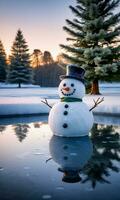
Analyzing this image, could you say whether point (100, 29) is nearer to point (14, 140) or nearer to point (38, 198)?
point (14, 140)

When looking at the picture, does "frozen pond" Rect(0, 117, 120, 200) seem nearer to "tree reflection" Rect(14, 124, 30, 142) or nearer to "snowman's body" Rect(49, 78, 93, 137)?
"tree reflection" Rect(14, 124, 30, 142)

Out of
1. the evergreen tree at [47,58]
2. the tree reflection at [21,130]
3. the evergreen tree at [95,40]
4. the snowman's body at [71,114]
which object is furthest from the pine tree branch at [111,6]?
the evergreen tree at [47,58]

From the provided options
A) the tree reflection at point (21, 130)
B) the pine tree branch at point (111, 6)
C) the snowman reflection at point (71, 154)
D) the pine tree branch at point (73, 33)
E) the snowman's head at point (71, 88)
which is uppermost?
the pine tree branch at point (111, 6)

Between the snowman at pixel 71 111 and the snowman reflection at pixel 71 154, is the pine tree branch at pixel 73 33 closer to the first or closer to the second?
the snowman at pixel 71 111

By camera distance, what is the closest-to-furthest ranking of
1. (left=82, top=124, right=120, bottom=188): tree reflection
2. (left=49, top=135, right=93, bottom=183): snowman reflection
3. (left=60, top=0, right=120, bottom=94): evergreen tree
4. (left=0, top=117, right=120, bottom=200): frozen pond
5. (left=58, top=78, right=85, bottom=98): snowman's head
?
1. (left=0, top=117, right=120, bottom=200): frozen pond
2. (left=82, top=124, right=120, bottom=188): tree reflection
3. (left=49, top=135, right=93, bottom=183): snowman reflection
4. (left=58, top=78, right=85, bottom=98): snowman's head
5. (left=60, top=0, right=120, bottom=94): evergreen tree

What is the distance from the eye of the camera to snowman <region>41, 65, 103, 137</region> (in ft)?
30.5

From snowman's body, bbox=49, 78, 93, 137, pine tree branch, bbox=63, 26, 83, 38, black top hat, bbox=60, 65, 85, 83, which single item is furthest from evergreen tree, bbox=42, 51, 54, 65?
snowman's body, bbox=49, 78, 93, 137

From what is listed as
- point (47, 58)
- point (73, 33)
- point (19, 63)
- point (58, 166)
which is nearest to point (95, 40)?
point (73, 33)

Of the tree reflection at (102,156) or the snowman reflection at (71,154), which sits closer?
the tree reflection at (102,156)

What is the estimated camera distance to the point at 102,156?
7223 millimetres

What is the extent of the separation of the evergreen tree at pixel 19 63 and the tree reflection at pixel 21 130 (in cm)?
3848

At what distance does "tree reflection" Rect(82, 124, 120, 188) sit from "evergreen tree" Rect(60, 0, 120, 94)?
1351 cm

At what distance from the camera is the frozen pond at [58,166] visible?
4.78 meters

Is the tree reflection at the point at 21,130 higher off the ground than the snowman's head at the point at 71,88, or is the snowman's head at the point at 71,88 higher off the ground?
the snowman's head at the point at 71,88
